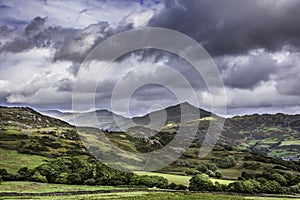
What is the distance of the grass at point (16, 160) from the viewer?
11378 cm

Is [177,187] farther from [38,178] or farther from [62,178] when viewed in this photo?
[38,178]

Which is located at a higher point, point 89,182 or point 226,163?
point 226,163

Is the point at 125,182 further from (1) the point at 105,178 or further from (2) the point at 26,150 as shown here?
(2) the point at 26,150

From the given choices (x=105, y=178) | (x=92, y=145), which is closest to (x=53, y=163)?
(x=105, y=178)

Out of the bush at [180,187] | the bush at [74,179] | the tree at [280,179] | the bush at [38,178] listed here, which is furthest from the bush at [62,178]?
the tree at [280,179]

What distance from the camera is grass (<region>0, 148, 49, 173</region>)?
11378cm

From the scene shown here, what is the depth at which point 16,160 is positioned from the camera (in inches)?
4973

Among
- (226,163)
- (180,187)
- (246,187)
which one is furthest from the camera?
(226,163)

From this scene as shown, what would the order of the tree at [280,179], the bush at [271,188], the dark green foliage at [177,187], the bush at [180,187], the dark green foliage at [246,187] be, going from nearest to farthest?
the dark green foliage at [246,187], the bush at [271,188], the dark green foliage at [177,187], the bush at [180,187], the tree at [280,179]

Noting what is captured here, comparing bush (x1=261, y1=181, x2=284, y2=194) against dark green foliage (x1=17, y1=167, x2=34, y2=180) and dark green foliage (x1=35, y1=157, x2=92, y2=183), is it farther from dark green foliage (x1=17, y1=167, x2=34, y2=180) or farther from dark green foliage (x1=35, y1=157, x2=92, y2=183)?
dark green foliage (x1=17, y1=167, x2=34, y2=180)

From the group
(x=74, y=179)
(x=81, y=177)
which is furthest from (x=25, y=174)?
(x=81, y=177)

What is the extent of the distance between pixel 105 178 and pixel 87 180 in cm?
474

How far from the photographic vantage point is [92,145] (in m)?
191

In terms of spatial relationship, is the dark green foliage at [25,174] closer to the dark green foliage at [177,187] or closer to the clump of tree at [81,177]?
the clump of tree at [81,177]
